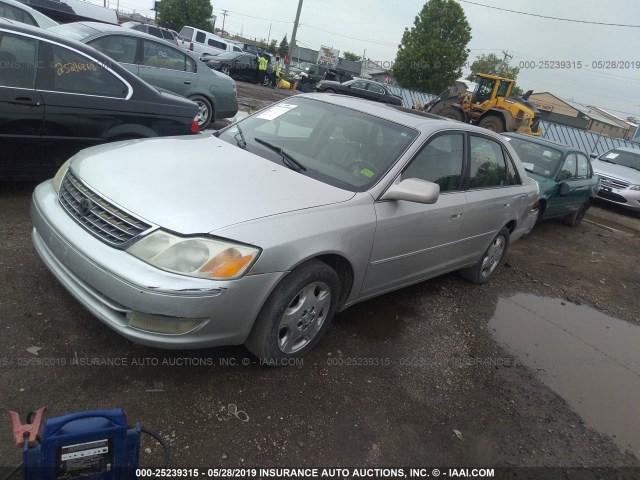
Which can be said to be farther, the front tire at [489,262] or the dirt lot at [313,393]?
the front tire at [489,262]

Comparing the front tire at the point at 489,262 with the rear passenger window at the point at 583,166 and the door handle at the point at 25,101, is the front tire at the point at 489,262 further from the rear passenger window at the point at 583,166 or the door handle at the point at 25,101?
the door handle at the point at 25,101

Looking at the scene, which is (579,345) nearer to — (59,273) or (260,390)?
(260,390)

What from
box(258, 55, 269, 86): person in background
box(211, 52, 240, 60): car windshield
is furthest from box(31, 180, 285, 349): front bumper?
box(258, 55, 269, 86): person in background

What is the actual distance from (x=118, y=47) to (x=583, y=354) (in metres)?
7.66

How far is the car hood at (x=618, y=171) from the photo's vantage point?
11.6 metres

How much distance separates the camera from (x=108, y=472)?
1869 millimetres

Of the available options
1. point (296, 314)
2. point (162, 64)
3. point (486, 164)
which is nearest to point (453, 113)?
point (162, 64)

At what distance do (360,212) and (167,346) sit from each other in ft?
4.67

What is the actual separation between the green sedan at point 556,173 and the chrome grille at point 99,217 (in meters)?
6.45

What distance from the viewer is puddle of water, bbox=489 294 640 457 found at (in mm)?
3455

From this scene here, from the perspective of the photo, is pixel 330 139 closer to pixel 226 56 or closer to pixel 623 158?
pixel 623 158

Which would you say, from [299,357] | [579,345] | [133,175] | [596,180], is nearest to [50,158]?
[133,175]

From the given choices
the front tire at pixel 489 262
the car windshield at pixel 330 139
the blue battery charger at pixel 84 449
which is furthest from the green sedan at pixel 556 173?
the blue battery charger at pixel 84 449

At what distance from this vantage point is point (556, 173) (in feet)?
25.1
